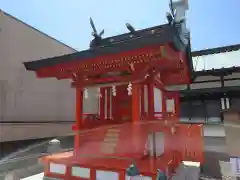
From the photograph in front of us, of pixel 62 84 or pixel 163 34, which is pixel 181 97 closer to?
pixel 163 34

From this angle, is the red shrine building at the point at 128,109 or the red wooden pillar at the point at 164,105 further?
the red wooden pillar at the point at 164,105

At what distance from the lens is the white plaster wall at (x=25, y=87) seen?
8.19 metres

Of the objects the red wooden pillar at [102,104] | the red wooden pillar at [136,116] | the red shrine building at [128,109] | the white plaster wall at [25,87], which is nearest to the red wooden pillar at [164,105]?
the red shrine building at [128,109]

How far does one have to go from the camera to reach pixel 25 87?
8.99 m

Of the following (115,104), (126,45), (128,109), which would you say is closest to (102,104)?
(115,104)

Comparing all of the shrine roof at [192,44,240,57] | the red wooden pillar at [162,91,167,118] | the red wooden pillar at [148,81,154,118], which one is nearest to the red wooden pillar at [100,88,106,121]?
the red wooden pillar at [148,81,154,118]

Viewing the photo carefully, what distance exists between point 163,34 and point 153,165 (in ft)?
8.46

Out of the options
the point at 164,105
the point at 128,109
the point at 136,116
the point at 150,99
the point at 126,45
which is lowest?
the point at 136,116

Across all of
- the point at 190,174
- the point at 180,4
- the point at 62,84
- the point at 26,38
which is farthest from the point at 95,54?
the point at 62,84

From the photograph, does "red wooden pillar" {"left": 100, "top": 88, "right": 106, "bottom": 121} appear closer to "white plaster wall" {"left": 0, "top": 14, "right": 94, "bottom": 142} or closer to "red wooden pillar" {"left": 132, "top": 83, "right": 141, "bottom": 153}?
"red wooden pillar" {"left": 132, "top": 83, "right": 141, "bottom": 153}

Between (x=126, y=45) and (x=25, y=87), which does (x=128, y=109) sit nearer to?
(x=126, y=45)

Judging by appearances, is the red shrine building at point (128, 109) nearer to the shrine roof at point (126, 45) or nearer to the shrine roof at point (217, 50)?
the shrine roof at point (126, 45)

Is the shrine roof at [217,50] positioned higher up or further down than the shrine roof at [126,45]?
higher up

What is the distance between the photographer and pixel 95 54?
4.49m
